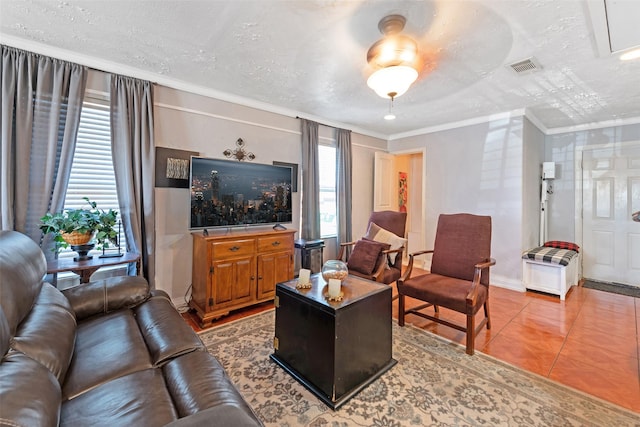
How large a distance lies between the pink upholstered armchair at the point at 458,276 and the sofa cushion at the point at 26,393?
2.39 metres

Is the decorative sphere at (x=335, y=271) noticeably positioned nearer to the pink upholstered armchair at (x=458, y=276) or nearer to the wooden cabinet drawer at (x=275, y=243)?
the pink upholstered armchair at (x=458, y=276)

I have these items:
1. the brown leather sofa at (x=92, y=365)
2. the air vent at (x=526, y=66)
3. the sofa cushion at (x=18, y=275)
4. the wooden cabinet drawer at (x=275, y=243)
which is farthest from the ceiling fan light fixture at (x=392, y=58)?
the sofa cushion at (x=18, y=275)

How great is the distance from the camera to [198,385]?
1123 millimetres

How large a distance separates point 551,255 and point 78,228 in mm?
5216

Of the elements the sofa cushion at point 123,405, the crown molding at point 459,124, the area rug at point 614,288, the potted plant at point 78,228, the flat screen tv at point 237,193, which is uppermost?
the crown molding at point 459,124

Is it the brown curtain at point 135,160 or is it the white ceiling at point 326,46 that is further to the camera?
the brown curtain at point 135,160

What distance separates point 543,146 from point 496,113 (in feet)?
4.97

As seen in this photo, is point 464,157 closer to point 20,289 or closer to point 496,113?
point 496,113

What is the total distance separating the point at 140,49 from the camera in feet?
7.66

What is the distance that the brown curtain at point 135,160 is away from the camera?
2.58 metres

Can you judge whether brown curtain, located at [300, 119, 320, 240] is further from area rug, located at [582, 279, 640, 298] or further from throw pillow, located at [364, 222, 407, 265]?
area rug, located at [582, 279, 640, 298]

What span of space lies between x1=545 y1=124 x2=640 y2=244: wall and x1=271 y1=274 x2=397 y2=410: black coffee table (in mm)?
4368

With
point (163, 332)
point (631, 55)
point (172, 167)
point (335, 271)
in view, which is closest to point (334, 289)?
point (335, 271)

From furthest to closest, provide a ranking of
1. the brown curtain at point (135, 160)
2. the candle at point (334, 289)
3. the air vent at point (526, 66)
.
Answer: the brown curtain at point (135, 160) → the air vent at point (526, 66) → the candle at point (334, 289)
